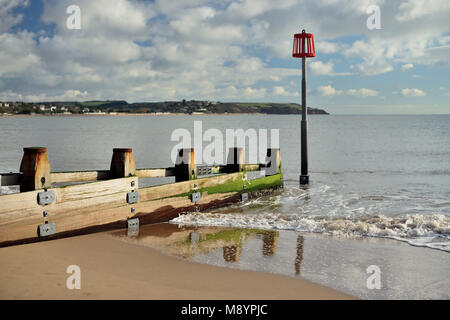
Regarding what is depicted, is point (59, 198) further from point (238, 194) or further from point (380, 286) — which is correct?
point (238, 194)

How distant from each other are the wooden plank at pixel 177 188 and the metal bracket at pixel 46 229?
83.7 inches

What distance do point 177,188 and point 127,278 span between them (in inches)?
168

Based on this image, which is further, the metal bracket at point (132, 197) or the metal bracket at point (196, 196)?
the metal bracket at point (196, 196)

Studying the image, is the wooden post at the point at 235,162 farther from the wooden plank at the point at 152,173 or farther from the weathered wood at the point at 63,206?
the weathered wood at the point at 63,206

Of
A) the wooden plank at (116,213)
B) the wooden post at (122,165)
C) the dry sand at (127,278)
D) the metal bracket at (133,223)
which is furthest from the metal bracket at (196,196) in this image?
the dry sand at (127,278)

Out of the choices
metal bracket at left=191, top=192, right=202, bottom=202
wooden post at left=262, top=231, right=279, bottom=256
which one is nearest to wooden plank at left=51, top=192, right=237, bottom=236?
metal bracket at left=191, top=192, right=202, bottom=202

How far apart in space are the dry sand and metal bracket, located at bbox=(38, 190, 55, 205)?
730 millimetres

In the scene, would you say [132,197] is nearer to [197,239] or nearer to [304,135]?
[197,239]

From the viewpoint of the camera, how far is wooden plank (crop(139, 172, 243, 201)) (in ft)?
30.1

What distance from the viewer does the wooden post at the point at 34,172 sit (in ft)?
23.0

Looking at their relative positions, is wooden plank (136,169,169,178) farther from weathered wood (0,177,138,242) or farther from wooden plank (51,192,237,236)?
weathered wood (0,177,138,242)

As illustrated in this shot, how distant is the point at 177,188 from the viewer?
10039mm
